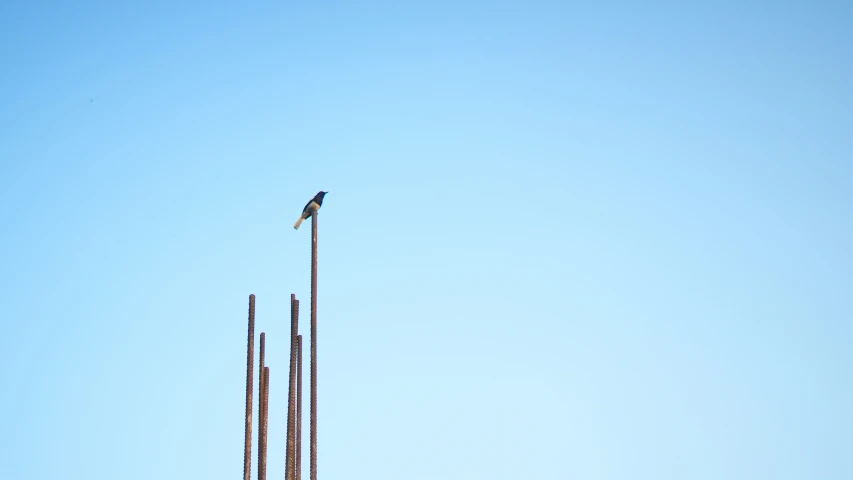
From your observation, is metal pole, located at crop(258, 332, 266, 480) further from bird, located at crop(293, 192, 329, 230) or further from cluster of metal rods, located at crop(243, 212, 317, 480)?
bird, located at crop(293, 192, 329, 230)

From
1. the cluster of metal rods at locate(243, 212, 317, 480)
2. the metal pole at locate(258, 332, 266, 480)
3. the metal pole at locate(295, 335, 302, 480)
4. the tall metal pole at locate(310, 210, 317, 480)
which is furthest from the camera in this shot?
the metal pole at locate(258, 332, 266, 480)

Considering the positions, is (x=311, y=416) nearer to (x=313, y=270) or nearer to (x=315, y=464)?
(x=315, y=464)

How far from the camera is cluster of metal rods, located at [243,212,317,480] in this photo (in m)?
21.2

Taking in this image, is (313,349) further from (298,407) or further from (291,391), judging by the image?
(298,407)

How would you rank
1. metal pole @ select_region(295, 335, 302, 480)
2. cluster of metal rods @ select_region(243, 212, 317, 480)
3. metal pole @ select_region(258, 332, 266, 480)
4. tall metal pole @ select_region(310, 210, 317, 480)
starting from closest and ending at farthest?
tall metal pole @ select_region(310, 210, 317, 480) → cluster of metal rods @ select_region(243, 212, 317, 480) → metal pole @ select_region(295, 335, 302, 480) → metal pole @ select_region(258, 332, 266, 480)

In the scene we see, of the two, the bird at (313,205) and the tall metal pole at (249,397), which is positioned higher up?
the bird at (313,205)

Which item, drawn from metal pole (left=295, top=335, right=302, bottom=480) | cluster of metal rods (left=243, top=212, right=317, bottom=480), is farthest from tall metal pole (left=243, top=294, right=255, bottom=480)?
metal pole (left=295, top=335, right=302, bottom=480)

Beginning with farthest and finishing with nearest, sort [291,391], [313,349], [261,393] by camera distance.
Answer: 1. [261,393]
2. [291,391]
3. [313,349]

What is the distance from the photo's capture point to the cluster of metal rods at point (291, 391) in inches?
835

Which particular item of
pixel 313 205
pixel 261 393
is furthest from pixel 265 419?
pixel 313 205

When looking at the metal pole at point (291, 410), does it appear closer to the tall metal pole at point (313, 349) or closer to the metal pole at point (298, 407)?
the metal pole at point (298, 407)

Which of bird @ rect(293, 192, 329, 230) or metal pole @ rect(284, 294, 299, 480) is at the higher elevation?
bird @ rect(293, 192, 329, 230)

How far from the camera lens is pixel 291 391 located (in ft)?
71.2

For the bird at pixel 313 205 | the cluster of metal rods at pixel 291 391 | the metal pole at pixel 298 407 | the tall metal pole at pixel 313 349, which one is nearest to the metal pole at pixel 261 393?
the cluster of metal rods at pixel 291 391
